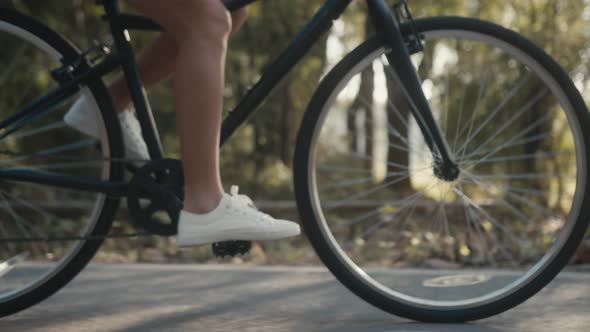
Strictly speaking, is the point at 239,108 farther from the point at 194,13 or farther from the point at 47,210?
the point at 47,210

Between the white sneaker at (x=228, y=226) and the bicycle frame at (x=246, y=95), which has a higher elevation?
the bicycle frame at (x=246, y=95)

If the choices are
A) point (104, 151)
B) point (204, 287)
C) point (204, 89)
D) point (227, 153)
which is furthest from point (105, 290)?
point (227, 153)

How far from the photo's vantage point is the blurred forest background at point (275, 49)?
7625mm

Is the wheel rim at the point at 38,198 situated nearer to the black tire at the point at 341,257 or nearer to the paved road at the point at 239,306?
the paved road at the point at 239,306

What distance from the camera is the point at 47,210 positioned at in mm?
5203

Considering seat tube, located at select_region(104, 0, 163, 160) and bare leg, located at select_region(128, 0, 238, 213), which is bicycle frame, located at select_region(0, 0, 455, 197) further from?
bare leg, located at select_region(128, 0, 238, 213)

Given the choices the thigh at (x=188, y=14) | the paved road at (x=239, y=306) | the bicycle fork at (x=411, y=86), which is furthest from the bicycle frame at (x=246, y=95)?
the paved road at (x=239, y=306)

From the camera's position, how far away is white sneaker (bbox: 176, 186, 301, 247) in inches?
85.4

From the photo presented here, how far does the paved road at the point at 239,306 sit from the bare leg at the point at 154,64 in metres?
0.74

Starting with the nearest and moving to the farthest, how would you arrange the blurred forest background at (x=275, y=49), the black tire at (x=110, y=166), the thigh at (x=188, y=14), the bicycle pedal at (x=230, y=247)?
the thigh at (x=188, y=14)
the bicycle pedal at (x=230, y=247)
the black tire at (x=110, y=166)
the blurred forest background at (x=275, y=49)

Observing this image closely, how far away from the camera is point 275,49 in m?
10.8

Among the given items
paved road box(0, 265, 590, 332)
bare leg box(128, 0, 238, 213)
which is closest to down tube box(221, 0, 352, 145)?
bare leg box(128, 0, 238, 213)

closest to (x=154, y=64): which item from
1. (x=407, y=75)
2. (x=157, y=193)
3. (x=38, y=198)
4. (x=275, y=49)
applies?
(x=157, y=193)

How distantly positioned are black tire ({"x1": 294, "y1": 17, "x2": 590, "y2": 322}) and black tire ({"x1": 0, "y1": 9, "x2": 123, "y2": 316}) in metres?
0.60
